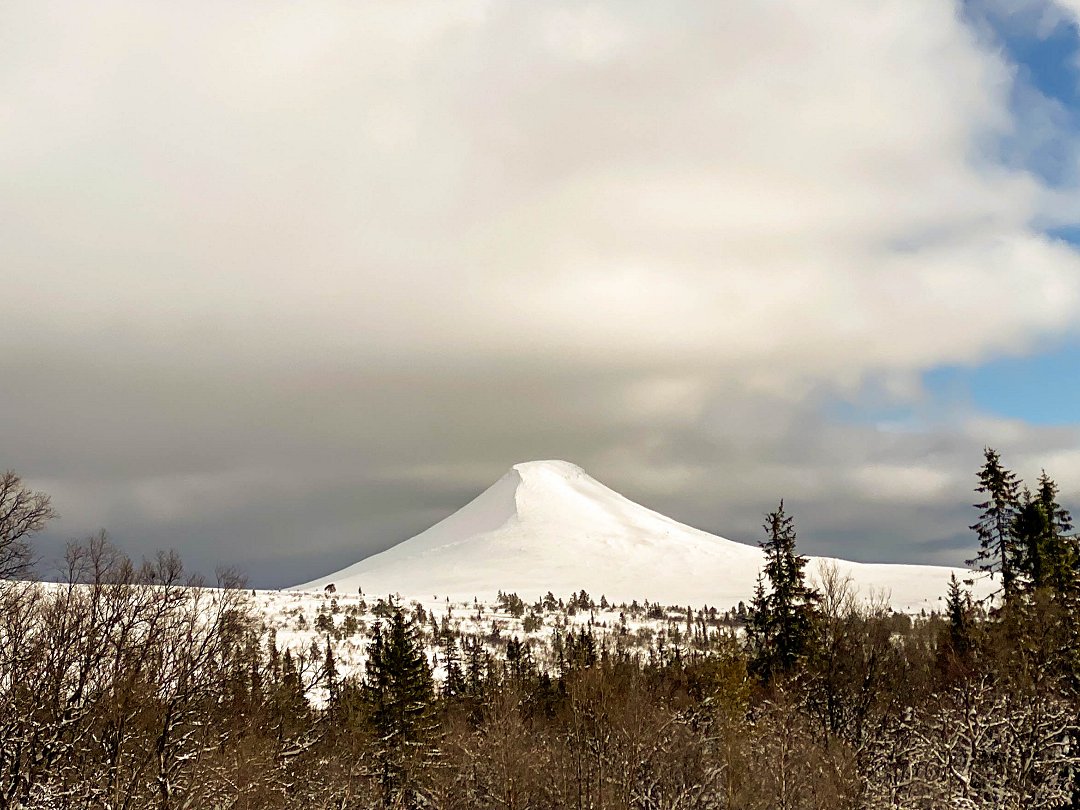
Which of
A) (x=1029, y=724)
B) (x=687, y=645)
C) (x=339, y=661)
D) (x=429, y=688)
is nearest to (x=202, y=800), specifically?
(x=1029, y=724)

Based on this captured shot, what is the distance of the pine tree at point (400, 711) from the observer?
172 ft

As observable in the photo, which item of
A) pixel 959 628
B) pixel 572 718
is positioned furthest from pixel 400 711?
pixel 959 628

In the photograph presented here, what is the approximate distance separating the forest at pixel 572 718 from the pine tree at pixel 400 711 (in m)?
0.19

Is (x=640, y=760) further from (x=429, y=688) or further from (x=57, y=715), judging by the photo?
(x=429, y=688)

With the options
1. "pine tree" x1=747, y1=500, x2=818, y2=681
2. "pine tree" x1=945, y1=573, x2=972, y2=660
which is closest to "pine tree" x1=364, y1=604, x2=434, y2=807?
"pine tree" x1=747, y1=500, x2=818, y2=681

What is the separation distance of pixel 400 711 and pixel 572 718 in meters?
17.2

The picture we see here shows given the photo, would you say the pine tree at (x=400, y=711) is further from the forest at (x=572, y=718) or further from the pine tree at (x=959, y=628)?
the pine tree at (x=959, y=628)

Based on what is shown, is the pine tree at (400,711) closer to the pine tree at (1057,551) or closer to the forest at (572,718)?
the forest at (572,718)

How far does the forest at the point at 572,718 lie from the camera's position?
80.8 ft

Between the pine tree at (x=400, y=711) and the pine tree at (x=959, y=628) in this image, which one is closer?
the pine tree at (x=400, y=711)

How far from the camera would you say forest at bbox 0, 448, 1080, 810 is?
24.6 m

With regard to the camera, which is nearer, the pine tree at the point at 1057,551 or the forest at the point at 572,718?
the forest at the point at 572,718

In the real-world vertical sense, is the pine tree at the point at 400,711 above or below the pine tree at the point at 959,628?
below

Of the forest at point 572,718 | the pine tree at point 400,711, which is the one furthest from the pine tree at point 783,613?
the pine tree at point 400,711
